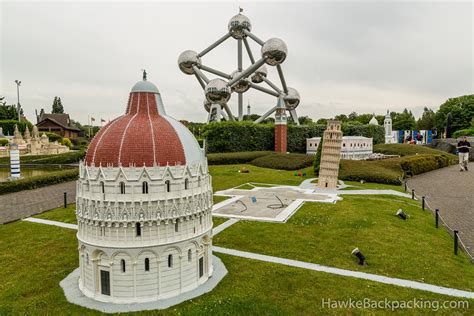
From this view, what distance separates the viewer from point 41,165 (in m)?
69.6

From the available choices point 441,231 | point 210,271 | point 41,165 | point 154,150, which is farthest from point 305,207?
point 41,165

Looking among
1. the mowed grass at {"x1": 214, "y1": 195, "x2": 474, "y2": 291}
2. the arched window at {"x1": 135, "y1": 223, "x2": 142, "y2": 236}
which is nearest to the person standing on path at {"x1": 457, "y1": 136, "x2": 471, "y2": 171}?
the mowed grass at {"x1": 214, "y1": 195, "x2": 474, "y2": 291}

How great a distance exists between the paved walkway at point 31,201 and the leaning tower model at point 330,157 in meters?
30.6

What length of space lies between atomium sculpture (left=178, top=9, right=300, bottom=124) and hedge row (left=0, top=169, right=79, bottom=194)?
1195 inches

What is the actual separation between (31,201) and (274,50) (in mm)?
45246

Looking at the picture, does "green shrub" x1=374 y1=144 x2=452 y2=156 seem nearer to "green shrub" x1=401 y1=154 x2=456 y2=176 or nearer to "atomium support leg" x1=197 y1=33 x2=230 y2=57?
"green shrub" x1=401 y1=154 x2=456 y2=176

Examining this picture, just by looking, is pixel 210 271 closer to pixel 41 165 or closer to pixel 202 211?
pixel 202 211

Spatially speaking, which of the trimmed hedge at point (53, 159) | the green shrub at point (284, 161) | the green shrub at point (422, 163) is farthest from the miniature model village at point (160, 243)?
the trimmed hedge at point (53, 159)

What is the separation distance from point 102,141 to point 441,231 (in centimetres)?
2625

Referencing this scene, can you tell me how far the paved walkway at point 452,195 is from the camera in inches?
1080

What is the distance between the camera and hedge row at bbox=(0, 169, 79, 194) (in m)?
39.8

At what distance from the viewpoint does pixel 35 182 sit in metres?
42.6

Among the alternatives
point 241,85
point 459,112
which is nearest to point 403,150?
point 241,85

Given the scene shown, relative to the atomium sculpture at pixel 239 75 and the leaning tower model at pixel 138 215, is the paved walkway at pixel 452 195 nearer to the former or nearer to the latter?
the leaning tower model at pixel 138 215
